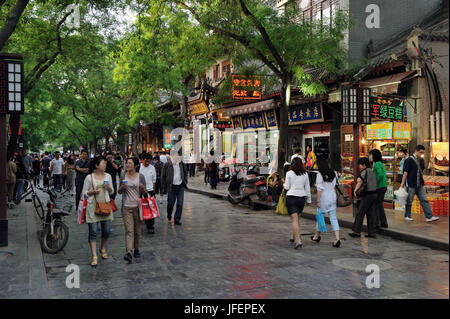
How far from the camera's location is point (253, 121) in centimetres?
2497

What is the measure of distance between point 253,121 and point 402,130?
40.8 ft

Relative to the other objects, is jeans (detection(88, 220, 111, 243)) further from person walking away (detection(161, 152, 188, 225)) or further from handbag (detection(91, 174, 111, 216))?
person walking away (detection(161, 152, 188, 225))

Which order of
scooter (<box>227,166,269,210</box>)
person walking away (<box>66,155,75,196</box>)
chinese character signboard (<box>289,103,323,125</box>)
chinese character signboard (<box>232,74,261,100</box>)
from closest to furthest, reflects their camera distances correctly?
scooter (<box>227,166,269,210</box>) < chinese character signboard (<box>232,74,261,100</box>) < chinese character signboard (<box>289,103,323,125</box>) < person walking away (<box>66,155,75,196</box>)

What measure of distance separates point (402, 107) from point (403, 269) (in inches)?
330

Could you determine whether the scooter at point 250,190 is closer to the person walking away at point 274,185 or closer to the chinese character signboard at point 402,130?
the person walking away at point 274,185

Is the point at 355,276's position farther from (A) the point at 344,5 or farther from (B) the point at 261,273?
(A) the point at 344,5

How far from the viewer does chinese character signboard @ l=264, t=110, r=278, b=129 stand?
22.4m

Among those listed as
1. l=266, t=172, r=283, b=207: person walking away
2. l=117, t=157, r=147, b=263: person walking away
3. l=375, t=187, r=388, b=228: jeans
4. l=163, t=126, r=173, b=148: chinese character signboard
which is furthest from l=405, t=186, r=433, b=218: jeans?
l=163, t=126, r=173, b=148: chinese character signboard

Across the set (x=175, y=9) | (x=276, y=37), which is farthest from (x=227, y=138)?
(x=276, y=37)

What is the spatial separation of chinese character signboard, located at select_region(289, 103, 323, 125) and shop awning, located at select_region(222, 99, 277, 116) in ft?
3.42

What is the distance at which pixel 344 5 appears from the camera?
689 inches

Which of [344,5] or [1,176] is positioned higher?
[344,5]

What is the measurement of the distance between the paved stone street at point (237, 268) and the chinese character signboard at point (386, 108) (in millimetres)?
4904

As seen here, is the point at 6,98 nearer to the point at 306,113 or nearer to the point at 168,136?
the point at 306,113
